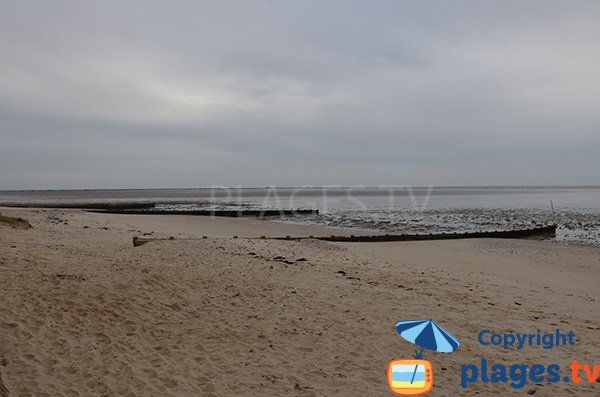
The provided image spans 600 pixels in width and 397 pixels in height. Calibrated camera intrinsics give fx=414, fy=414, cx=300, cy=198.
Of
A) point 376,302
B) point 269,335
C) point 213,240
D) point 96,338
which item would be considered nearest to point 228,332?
point 269,335

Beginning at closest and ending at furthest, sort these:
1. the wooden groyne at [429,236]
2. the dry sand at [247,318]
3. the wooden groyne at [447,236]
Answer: the dry sand at [247,318] → the wooden groyne at [429,236] → the wooden groyne at [447,236]

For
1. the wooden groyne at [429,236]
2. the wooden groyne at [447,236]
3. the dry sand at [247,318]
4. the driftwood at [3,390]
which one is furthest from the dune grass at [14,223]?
the driftwood at [3,390]

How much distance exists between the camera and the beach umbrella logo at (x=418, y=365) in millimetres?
5605

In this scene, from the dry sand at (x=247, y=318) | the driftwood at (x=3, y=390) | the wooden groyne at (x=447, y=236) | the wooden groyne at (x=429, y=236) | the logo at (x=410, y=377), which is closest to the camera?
the driftwood at (x=3, y=390)

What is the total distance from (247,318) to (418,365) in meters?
3.42

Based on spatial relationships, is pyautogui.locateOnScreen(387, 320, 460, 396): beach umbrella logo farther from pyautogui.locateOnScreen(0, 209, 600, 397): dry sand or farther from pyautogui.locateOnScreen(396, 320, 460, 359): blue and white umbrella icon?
pyautogui.locateOnScreen(0, 209, 600, 397): dry sand

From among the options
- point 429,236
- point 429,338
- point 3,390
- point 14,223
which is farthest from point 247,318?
point 429,236

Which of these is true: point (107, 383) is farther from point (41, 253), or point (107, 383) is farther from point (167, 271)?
point (41, 253)

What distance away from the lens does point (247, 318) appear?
8.11 metres

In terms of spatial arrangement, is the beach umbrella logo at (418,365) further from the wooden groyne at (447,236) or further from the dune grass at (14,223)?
the dune grass at (14,223)

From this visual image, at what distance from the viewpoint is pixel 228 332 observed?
292 inches

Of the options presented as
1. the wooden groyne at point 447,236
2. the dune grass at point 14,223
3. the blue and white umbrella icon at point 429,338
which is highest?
the dune grass at point 14,223

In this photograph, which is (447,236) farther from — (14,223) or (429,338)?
(14,223)

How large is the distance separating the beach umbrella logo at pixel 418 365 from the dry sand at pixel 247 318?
0.17 metres
